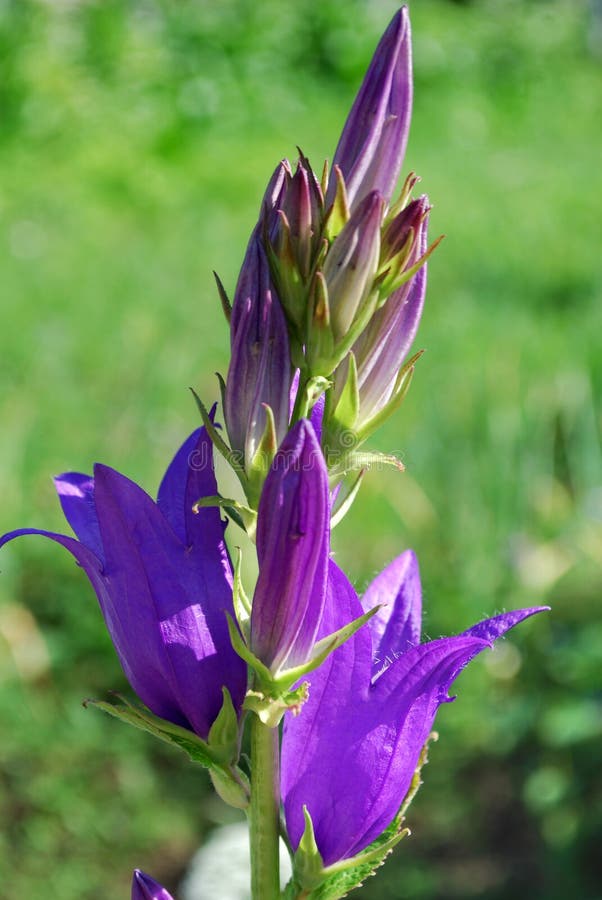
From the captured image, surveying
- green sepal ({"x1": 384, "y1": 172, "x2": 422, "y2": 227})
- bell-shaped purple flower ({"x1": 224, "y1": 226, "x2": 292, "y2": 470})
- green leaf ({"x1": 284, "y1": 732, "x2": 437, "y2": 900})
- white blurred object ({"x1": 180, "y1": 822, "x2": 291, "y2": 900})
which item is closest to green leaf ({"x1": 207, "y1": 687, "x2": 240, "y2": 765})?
green leaf ({"x1": 284, "y1": 732, "x2": 437, "y2": 900})

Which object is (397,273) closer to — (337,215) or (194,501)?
(337,215)

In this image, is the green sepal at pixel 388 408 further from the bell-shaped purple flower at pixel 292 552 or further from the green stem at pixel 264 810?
the green stem at pixel 264 810

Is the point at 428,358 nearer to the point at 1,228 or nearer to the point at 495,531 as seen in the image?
the point at 495,531

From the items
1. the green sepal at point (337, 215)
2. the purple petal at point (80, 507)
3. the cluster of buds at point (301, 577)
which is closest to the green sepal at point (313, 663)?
the cluster of buds at point (301, 577)

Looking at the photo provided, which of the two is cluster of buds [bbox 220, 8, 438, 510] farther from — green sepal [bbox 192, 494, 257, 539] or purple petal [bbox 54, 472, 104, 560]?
purple petal [bbox 54, 472, 104, 560]

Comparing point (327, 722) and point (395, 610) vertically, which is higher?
point (395, 610)

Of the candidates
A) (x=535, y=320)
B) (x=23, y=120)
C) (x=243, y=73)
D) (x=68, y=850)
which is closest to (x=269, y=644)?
(x=68, y=850)

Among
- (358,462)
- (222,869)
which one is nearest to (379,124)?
(358,462)
